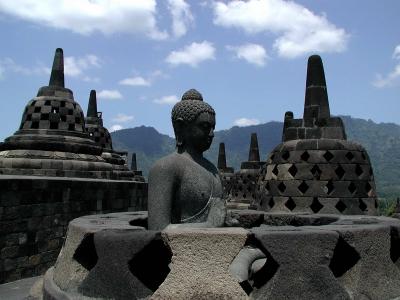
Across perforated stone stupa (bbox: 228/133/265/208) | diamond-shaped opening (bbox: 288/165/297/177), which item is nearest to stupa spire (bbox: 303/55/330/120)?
diamond-shaped opening (bbox: 288/165/297/177)

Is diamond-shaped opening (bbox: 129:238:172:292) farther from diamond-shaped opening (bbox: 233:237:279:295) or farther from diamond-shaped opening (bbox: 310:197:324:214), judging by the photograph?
diamond-shaped opening (bbox: 310:197:324:214)

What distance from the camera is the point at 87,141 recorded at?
1002 centimetres

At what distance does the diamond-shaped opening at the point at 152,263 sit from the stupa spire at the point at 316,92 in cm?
429

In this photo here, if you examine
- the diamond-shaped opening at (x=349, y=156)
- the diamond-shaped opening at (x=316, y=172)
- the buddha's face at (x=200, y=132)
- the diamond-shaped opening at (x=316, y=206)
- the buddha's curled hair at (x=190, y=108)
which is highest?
the buddha's curled hair at (x=190, y=108)

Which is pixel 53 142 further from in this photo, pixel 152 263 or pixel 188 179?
pixel 152 263

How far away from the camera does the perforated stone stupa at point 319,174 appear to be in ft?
19.7

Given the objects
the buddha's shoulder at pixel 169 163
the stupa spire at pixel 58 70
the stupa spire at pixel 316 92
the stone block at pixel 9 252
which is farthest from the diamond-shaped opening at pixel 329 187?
the stupa spire at pixel 58 70

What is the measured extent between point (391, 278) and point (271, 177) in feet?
10.9

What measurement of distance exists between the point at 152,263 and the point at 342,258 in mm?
1329

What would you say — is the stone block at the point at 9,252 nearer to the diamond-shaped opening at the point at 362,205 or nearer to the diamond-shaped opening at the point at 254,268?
the diamond-shaped opening at the point at 254,268

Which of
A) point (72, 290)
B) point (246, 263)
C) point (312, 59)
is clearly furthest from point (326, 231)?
point (312, 59)

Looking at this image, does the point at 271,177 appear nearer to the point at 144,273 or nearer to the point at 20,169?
the point at 144,273

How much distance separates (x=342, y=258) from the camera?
311 cm

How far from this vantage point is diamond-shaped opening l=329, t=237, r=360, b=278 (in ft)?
9.89
